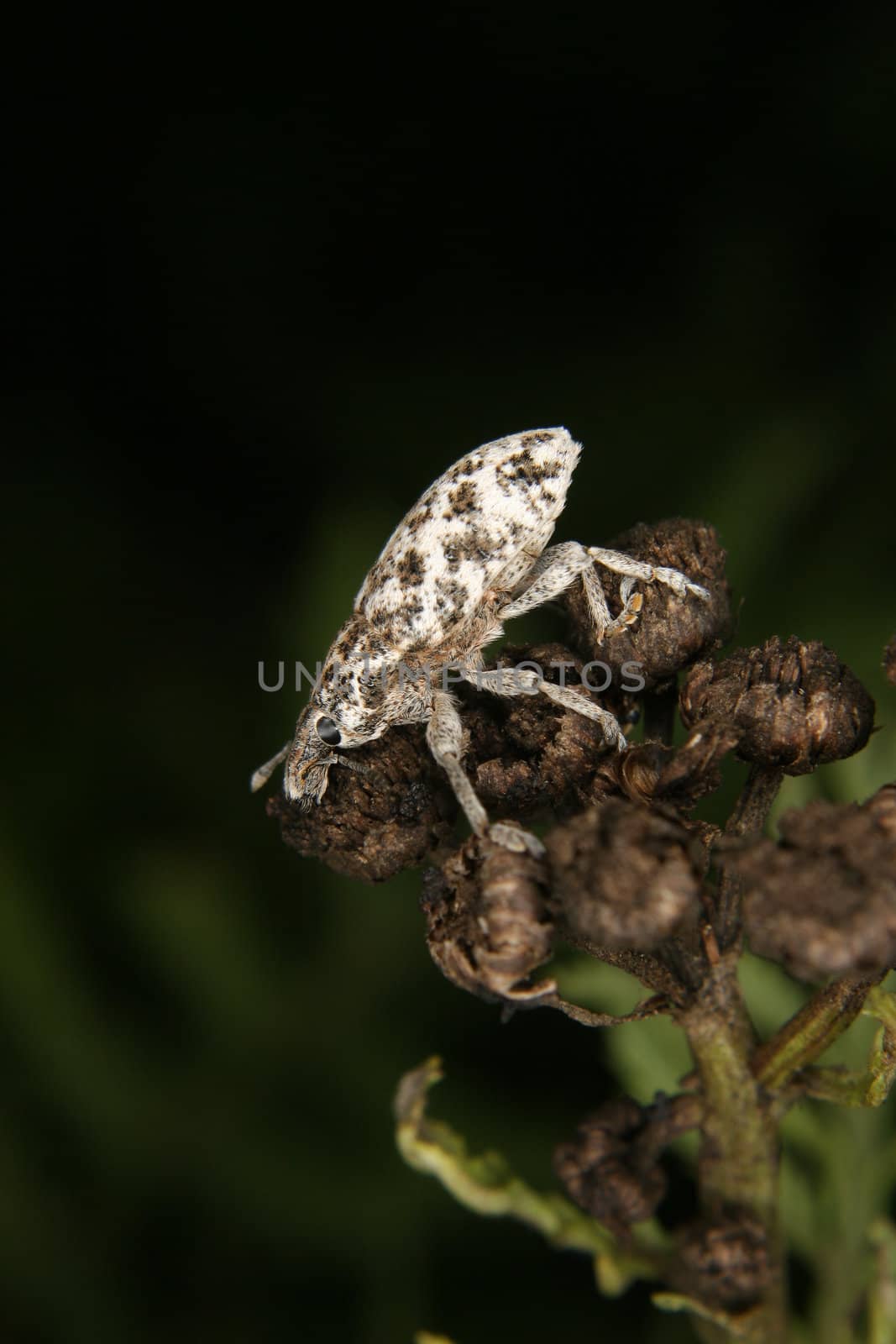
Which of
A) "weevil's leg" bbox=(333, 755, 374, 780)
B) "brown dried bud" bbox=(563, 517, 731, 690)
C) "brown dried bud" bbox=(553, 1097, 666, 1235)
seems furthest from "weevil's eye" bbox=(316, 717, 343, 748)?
"brown dried bud" bbox=(553, 1097, 666, 1235)

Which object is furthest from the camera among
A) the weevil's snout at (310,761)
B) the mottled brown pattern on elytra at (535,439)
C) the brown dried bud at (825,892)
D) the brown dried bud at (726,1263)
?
the mottled brown pattern on elytra at (535,439)

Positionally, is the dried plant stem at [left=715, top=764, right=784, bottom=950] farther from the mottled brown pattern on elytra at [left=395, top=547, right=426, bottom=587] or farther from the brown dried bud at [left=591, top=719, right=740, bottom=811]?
the mottled brown pattern on elytra at [left=395, top=547, right=426, bottom=587]

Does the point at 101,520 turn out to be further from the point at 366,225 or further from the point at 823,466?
the point at 823,466

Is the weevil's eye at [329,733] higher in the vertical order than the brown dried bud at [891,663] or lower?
lower

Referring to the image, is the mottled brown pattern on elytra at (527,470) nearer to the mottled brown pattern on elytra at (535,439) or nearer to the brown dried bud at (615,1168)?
the mottled brown pattern on elytra at (535,439)

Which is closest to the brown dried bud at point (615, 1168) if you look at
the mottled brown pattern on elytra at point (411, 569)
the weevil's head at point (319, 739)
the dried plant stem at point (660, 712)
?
the dried plant stem at point (660, 712)
